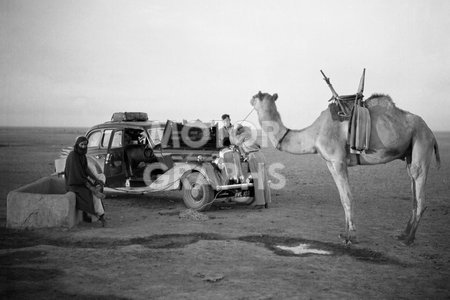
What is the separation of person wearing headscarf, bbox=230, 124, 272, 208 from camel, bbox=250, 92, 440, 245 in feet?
7.38

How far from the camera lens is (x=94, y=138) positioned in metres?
12.9

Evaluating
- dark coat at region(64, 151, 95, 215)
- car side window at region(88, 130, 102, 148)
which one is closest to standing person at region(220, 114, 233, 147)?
car side window at region(88, 130, 102, 148)

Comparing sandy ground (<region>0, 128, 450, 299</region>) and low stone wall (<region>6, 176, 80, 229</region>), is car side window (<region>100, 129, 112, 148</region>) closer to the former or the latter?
sandy ground (<region>0, 128, 450, 299</region>)

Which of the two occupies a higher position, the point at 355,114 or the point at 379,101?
the point at 379,101

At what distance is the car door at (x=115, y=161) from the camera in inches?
480

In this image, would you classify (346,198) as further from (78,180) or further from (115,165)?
(115,165)

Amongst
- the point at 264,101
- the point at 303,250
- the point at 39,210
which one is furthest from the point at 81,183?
the point at 303,250

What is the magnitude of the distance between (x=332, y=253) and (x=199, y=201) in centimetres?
468

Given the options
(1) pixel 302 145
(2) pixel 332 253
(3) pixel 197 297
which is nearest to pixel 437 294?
(2) pixel 332 253

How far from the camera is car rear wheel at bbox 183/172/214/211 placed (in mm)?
11250

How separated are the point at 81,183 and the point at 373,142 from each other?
5.98 m

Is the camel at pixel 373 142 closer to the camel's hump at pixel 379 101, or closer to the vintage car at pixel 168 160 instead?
the camel's hump at pixel 379 101

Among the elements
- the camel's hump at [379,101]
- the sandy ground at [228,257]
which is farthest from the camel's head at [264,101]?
the sandy ground at [228,257]

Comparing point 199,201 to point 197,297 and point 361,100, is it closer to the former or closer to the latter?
point 361,100
